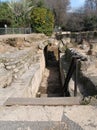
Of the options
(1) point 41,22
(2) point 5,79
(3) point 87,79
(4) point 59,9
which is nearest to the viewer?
(2) point 5,79

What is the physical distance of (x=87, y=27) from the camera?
51.2 meters

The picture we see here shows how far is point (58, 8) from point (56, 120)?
57720mm

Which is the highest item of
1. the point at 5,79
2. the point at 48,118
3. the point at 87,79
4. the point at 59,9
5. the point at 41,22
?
the point at 59,9

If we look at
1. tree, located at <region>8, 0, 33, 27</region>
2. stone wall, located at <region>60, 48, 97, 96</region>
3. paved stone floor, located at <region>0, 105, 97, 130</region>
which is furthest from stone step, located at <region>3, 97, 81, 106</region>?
tree, located at <region>8, 0, 33, 27</region>

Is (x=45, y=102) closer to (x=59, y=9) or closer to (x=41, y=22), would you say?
→ (x=41, y=22)

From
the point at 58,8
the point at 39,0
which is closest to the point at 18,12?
the point at 39,0

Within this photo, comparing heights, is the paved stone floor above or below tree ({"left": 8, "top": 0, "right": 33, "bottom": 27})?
below

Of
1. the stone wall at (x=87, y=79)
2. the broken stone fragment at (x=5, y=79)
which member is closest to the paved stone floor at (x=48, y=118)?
the broken stone fragment at (x=5, y=79)

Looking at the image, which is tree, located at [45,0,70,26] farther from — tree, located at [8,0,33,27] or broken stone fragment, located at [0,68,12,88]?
broken stone fragment, located at [0,68,12,88]

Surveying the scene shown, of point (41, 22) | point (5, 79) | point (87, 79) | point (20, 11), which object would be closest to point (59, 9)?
point (20, 11)

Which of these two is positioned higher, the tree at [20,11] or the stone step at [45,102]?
the tree at [20,11]

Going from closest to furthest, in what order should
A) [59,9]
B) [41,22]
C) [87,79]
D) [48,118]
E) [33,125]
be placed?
[33,125] < [48,118] < [87,79] < [41,22] < [59,9]

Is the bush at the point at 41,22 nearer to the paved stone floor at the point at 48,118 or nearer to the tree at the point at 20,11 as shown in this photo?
the tree at the point at 20,11

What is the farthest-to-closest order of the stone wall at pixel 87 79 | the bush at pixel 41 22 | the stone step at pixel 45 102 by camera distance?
1. the bush at pixel 41 22
2. the stone wall at pixel 87 79
3. the stone step at pixel 45 102
